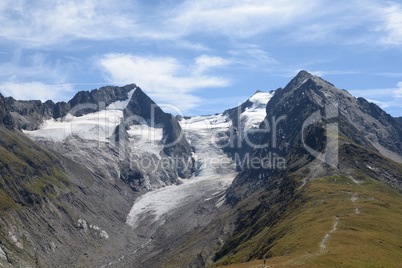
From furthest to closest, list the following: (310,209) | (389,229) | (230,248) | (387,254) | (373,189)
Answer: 1. (230,248)
2. (373,189)
3. (310,209)
4. (389,229)
5. (387,254)

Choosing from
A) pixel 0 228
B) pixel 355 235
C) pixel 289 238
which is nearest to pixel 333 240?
pixel 355 235

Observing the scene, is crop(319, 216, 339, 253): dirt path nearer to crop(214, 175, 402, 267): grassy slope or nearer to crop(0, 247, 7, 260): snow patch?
crop(214, 175, 402, 267): grassy slope

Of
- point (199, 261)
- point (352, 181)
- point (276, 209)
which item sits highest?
point (352, 181)

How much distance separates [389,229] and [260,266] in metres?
43.2

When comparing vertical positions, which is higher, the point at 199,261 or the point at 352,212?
the point at 352,212

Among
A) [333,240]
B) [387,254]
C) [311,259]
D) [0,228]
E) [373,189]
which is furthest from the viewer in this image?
[0,228]

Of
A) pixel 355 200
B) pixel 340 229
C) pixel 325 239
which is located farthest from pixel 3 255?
pixel 325 239

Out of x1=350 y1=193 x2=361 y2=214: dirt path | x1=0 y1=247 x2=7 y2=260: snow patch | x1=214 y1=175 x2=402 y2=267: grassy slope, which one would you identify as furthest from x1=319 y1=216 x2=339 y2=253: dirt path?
x1=0 y1=247 x2=7 y2=260: snow patch

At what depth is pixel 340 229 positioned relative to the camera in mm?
101688

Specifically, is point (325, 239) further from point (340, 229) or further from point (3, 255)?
point (3, 255)

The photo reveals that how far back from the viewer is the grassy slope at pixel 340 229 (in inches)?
2992

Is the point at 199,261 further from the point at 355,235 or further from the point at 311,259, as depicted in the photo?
the point at 311,259

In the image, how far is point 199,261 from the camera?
181375mm

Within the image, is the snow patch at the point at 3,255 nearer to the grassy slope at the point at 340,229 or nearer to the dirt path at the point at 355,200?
the grassy slope at the point at 340,229
